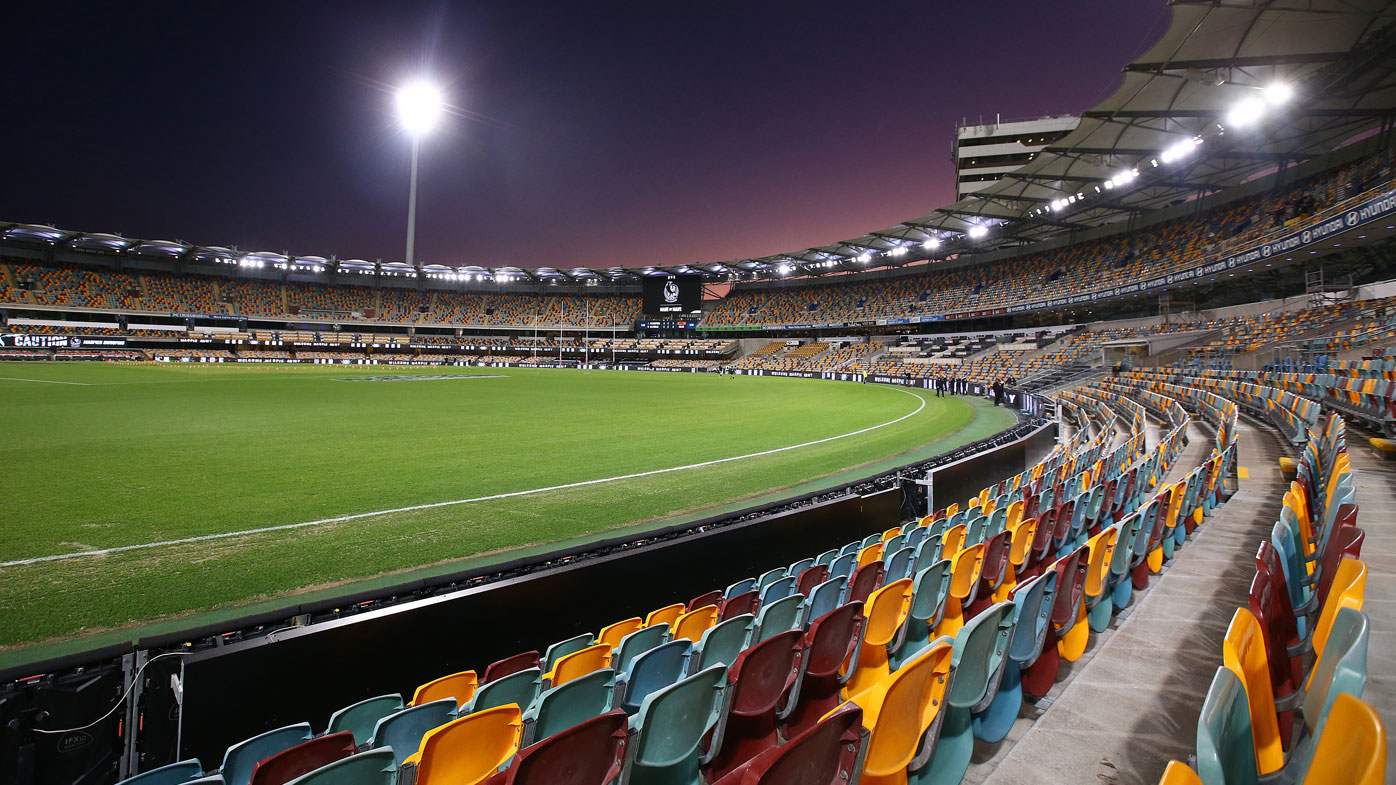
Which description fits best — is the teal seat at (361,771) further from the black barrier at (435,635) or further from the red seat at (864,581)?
the red seat at (864,581)

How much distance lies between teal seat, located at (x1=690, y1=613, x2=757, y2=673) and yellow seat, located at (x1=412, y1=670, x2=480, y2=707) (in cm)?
196

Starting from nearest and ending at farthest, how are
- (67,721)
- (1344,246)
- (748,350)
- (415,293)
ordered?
(67,721) → (1344,246) → (748,350) → (415,293)

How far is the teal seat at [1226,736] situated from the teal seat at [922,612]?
2.09 m

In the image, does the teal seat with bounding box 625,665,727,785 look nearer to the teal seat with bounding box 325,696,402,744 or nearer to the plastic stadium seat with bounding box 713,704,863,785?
the plastic stadium seat with bounding box 713,704,863,785

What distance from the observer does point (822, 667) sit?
338 centimetres

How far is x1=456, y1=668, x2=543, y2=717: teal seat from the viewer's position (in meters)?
3.55

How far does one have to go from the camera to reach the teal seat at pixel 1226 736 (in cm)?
149

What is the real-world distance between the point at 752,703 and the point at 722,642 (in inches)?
28.7

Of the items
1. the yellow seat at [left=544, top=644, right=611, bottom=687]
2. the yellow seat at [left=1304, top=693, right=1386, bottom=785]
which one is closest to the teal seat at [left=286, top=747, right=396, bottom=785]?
the yellow seat at [left=544, top=644, right=611, bottom=687]

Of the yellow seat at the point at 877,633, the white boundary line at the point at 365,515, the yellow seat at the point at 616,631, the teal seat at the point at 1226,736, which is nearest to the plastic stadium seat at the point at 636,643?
the yellow seat at the point at 616,631

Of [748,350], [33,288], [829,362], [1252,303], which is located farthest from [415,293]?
[1252,303]

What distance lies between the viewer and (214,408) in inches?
850

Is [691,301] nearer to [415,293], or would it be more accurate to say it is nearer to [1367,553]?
[415,293]

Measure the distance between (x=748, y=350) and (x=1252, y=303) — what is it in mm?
55549
